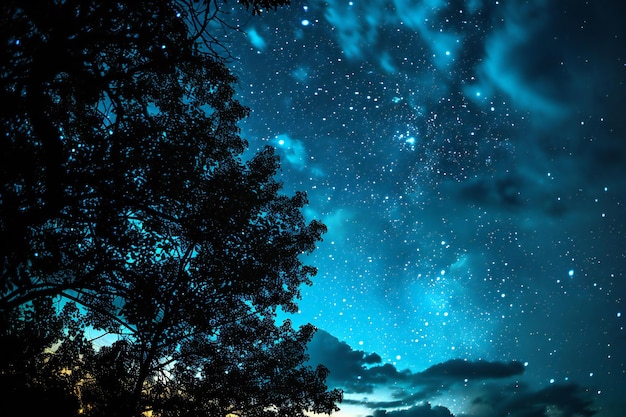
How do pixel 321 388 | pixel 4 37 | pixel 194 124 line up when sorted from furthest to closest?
pixel 321 388 < pixel 194 124 < pixel 4 37

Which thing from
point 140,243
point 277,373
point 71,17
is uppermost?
point 71,17

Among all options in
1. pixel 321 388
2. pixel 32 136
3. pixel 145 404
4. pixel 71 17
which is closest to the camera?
pixel 71 17

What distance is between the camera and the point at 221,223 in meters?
7.97

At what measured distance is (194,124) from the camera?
7.82m

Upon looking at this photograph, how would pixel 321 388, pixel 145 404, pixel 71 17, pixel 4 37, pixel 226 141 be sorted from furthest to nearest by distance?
pixel 321 388 → pixel 226 141 → pixel 145 404 → pixel 71 17 → pixel 4 37

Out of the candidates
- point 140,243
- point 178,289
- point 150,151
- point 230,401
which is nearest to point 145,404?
point 230,401

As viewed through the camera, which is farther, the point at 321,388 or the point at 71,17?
the point at 321,388

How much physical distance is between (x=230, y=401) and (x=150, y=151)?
10.4 meters

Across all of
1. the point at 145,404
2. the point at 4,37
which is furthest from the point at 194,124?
the point at 145,404

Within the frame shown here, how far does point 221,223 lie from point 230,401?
8.39 meters

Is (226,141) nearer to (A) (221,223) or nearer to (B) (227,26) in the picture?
(A) (221,223)

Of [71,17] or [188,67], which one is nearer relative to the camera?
[71,17]

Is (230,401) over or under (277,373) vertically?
under

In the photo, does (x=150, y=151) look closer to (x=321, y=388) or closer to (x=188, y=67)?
(x=188, y=67)
